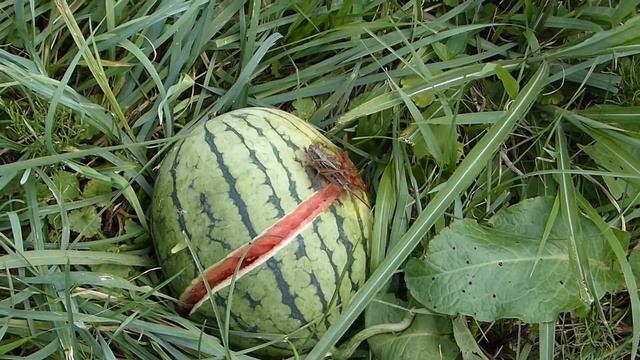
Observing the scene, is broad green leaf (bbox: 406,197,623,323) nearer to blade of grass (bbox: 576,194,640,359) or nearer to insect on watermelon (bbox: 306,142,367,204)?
blade of grass (bbox: 576,194,640,359)

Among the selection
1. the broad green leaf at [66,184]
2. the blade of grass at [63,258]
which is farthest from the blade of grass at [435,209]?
the broad green leaf at [66,184]

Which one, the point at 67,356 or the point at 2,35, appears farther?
the point at 2,35

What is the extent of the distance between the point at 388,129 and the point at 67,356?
0.87 m

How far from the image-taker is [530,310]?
70.7 inches

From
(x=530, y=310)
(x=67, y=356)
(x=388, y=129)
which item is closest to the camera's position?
(x=67, y=356)

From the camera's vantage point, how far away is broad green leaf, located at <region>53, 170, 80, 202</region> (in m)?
1.83

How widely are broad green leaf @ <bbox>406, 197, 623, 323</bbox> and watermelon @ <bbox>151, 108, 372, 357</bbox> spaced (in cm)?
17

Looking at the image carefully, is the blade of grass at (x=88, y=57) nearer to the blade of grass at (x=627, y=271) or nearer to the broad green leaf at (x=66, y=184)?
the broad green leaf at (x=66, y=184)

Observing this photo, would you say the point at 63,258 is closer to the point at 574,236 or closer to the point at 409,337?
the point at 409,337

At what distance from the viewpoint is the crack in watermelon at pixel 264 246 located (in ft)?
5.44

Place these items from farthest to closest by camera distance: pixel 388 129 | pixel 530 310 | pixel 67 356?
pixel 388 129 → pixel 530 310 → pixel 67 356

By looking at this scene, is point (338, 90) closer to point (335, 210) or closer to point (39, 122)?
point (335, 210)

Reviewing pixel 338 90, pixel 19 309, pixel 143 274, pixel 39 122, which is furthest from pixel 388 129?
pixel 19 309

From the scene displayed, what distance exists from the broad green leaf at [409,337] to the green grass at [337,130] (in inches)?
0.6
